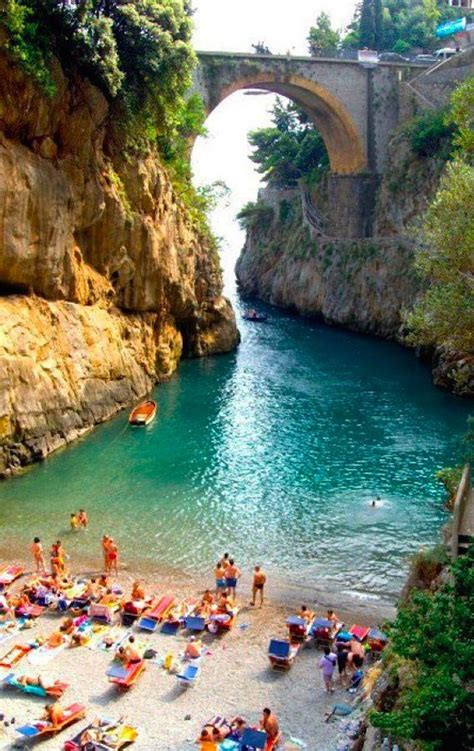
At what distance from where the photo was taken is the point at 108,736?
1361cm

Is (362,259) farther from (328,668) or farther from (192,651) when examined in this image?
(328,668)

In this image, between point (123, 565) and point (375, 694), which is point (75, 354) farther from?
point (375, 694)

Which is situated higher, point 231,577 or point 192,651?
point 231,577

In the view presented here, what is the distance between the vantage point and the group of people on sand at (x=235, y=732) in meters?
13.4

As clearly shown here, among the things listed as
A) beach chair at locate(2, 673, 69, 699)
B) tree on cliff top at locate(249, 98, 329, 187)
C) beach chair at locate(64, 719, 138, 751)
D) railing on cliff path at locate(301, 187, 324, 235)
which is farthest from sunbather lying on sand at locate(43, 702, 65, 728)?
tree on cliff top at locate(249, 98, 329, 187)

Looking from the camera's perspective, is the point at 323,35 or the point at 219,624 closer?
the point at 219,624

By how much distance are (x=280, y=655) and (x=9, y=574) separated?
8417mm

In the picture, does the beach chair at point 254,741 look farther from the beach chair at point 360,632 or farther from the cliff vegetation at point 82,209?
the cliff vegetation at point 82,209

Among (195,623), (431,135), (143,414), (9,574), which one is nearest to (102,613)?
Result: (195,623)

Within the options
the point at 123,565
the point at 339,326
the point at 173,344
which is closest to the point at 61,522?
the point at 123,565

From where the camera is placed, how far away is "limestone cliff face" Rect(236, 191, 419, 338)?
5447 centimetres

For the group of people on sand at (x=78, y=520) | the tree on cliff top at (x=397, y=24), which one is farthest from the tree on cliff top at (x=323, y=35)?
the group of people on sand at (x=78, y=520)

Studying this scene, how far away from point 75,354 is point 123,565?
1355 centimetres

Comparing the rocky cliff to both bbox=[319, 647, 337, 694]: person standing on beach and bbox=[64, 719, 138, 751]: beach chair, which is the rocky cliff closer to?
bbox=[319, 647, 337, 694]: person standing on beach
